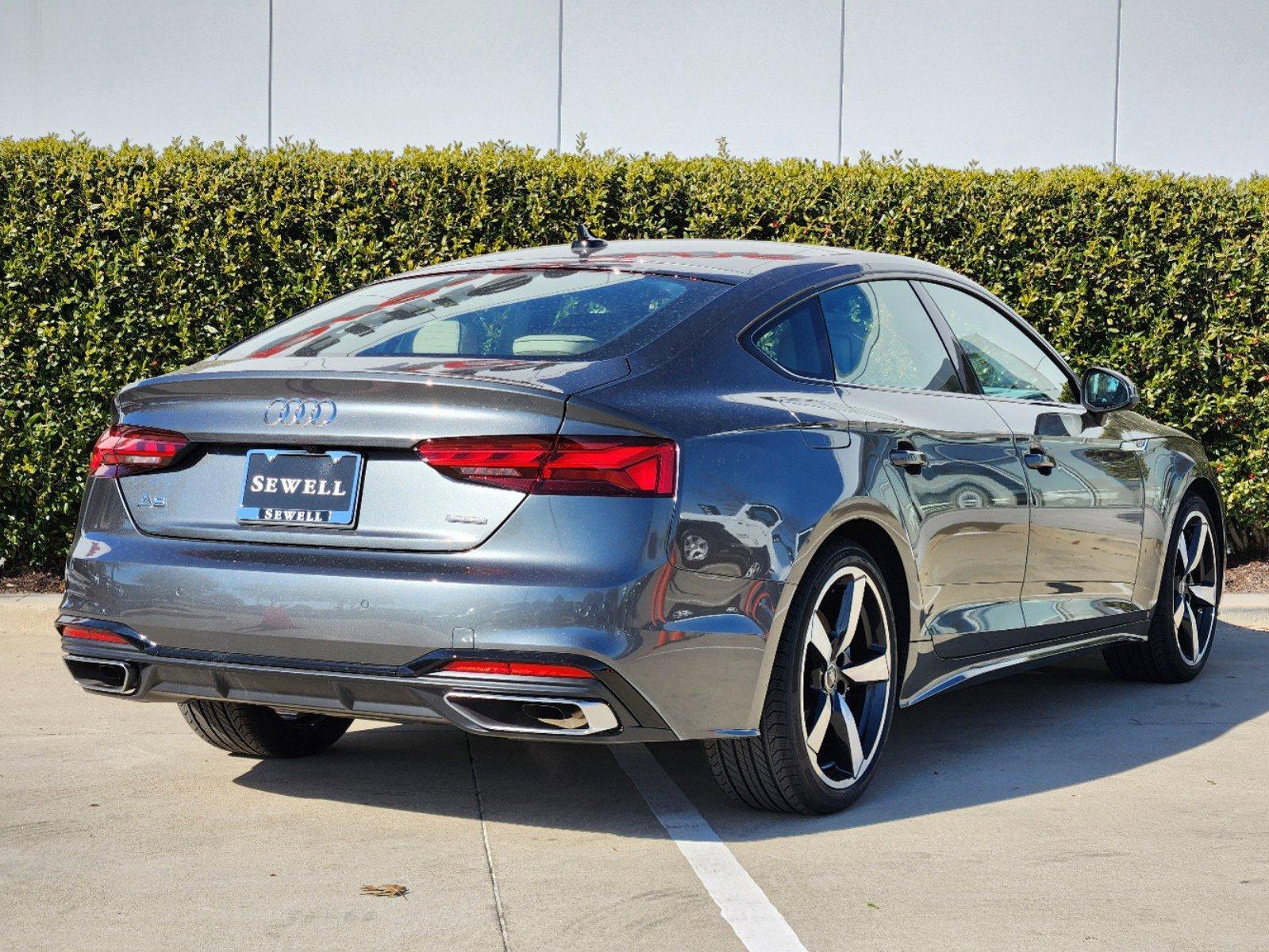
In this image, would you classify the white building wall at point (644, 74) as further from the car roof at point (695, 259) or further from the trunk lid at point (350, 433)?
the trunk lid at point (350, 433)

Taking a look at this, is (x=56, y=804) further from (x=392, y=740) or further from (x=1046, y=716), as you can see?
(x=1046, y=716)

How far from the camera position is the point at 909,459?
4.77 metres

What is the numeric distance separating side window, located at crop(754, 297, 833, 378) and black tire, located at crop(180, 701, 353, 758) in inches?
70.6

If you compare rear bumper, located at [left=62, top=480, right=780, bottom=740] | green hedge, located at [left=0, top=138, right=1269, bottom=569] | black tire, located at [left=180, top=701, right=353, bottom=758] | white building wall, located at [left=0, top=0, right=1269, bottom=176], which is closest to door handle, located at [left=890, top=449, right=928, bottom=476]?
rear bumper, located at [left=62, top=480, right=780, bottom=740]

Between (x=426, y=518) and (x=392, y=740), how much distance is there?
1942 millimetres

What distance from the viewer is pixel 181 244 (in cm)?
854

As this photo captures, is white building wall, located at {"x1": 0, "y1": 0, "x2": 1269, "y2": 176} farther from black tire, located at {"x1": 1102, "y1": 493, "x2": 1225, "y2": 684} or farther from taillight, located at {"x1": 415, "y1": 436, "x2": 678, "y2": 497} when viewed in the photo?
taillight, located at {"x1": 415, "y1": 436, "x2": 678, "y2": 497}

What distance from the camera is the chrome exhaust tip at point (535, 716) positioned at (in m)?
3.87

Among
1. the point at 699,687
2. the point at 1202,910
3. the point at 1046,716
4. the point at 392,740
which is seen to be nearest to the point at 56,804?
the point at 392,740

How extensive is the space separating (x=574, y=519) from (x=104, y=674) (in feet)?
4.54

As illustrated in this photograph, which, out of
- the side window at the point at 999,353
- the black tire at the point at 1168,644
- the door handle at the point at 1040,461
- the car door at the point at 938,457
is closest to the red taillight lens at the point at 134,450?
the car door at the point at 938,457

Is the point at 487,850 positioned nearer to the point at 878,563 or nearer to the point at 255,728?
the point at 255,728

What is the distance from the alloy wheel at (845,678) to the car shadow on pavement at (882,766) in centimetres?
17

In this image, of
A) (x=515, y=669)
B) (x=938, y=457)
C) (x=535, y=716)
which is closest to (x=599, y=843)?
(x=535, y=716)
